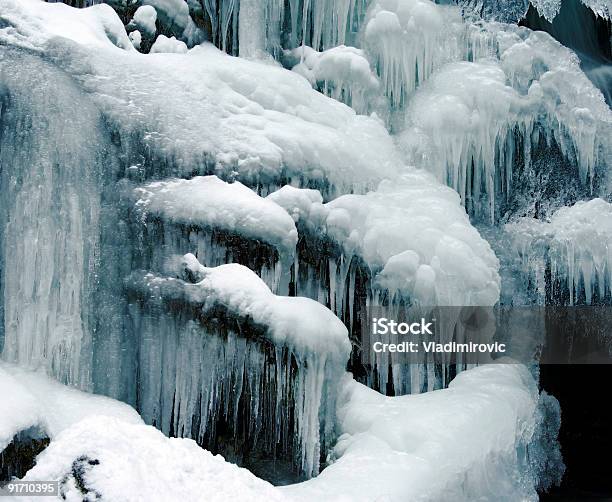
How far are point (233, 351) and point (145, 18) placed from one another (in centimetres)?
365

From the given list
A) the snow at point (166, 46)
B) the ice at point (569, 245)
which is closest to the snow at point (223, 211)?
the snow at point (166, 46)

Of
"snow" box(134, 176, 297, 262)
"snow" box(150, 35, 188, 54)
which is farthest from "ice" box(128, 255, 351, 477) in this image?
"snow" box(150, 35, 188, 54)

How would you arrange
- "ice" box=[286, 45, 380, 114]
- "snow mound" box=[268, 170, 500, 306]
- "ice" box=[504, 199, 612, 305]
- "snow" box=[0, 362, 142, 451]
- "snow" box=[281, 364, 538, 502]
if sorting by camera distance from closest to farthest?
"snow" box=[0, 362, 142, 451], "snow" box=[281, 364, 538, 502], "snow mound" box=[268, 170, 500, 306], "ice" box=[286, 45, 380, 114], "ice" box=[504, 199, 612, 305]

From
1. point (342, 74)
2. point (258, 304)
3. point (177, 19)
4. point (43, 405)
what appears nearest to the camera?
point (43, 405)

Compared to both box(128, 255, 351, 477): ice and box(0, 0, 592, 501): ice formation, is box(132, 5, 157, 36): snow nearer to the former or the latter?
box(0, 0, 592, 501): ice formation

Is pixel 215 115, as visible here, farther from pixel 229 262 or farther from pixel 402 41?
pixel 402 41

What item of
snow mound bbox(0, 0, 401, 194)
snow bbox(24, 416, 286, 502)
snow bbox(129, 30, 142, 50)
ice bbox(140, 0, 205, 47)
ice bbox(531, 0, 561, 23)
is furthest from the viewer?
ice bbox(531, 0, 561, 23)

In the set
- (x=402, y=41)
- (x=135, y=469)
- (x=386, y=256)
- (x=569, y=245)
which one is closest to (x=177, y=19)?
(x=402, y=41)

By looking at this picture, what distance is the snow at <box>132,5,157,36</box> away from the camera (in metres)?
7.57

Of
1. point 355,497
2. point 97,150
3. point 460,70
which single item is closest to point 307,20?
point 460,70

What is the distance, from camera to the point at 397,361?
723 cm

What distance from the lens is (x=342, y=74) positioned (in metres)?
8.09

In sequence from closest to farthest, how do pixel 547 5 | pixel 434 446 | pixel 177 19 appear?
pixel 434 446, pixel 177 19, pixel 547 5

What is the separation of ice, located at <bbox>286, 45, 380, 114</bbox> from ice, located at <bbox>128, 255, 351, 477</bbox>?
2.97 metres
